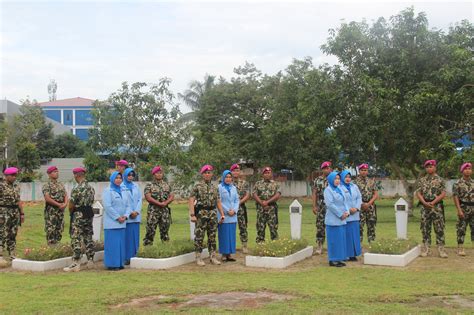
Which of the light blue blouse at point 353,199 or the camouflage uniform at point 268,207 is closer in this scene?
the light blue blouse at point 353,199

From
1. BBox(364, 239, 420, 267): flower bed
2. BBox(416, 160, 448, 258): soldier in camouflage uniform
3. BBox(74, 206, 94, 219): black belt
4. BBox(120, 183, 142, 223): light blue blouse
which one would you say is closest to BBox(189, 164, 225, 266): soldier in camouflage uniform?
BBox(120, 183, 142, 223): light blue blouse

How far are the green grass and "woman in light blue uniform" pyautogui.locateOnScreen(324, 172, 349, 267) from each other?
1.03ft

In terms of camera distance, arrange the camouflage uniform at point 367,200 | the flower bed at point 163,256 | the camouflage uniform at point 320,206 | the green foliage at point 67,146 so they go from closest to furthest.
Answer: the flower bed at point 163,256
the camouflage uniform at point 320,206
the camouflage uniform at point 367,200
the green foliage at point 67,146

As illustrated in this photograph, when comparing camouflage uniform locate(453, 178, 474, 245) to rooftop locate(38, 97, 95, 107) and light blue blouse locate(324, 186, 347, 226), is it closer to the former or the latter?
light blue blouse locate(324, 186, 347, 226)

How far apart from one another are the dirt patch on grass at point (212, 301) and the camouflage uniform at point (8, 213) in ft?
15.1

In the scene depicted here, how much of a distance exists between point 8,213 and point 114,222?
8.08 ft

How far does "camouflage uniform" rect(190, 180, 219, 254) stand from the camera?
9852 mm

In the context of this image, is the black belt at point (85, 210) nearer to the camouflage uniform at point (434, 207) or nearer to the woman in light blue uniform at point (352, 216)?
the woman in light blue uniform at point (352, 216)

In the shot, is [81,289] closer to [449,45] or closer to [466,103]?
[466,103]

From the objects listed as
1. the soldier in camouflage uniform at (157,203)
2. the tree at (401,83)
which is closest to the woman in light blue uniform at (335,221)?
the soldier in camouflage uniform at (157,203)

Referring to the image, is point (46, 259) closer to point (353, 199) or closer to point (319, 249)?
point (319, 249)

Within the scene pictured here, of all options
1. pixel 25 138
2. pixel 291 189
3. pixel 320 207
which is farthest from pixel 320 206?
pixel 25 138

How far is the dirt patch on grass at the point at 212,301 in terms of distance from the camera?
6615 mm

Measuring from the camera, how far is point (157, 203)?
1052 cm
